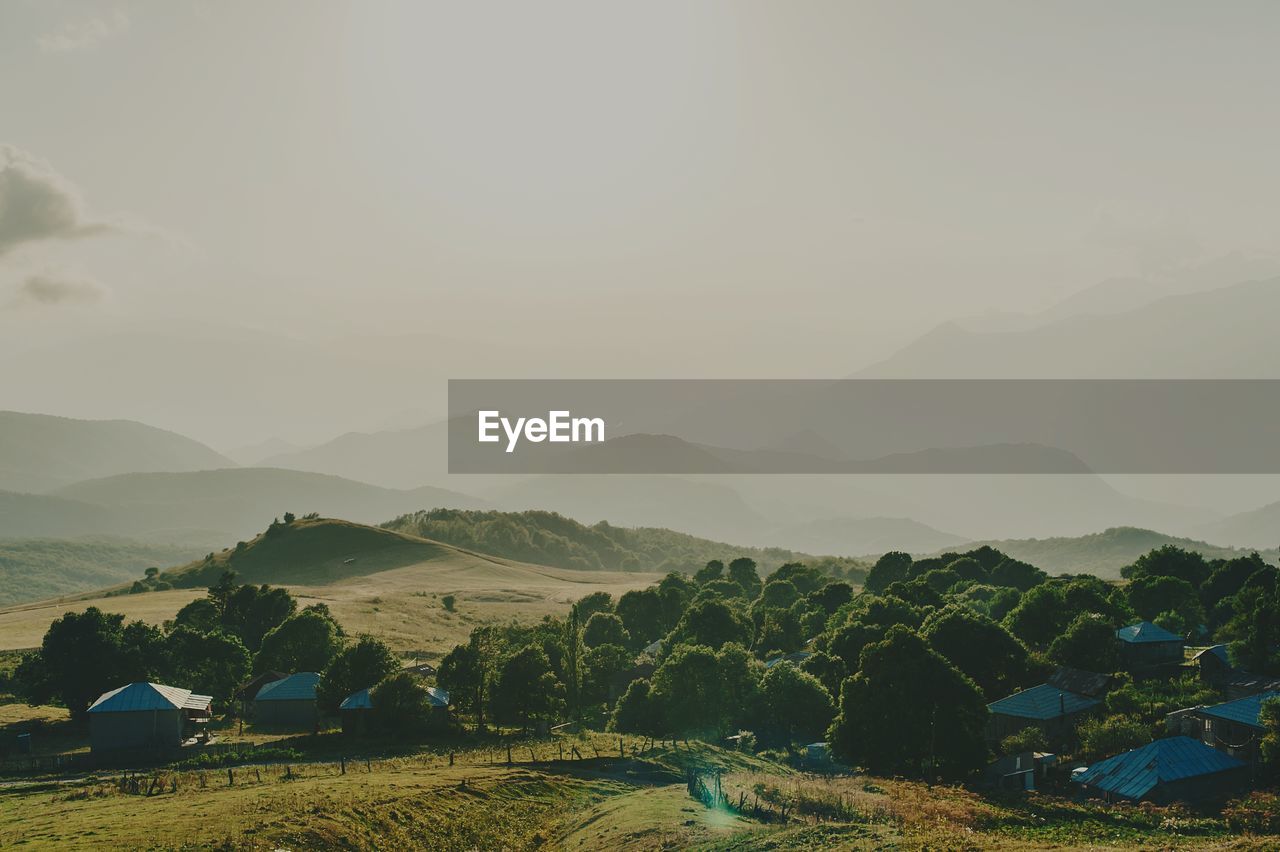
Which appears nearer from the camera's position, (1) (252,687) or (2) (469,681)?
(2) (469,681)

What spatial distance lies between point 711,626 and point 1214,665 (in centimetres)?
4600

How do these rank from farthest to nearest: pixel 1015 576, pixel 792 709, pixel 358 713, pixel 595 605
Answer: pixel 595 605
pixel 1015 576
pixel 358 713
pixel 792 709

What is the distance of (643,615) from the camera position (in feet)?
409

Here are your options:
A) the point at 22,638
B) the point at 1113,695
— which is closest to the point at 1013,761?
the point at 1113,695

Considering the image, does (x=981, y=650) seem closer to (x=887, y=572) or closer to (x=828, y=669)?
(x=828, y=669)

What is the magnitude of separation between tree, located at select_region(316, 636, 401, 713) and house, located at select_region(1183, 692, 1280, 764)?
57.3 m

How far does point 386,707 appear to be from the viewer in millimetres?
67000

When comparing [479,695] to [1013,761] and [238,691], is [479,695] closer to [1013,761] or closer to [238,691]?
[238,691]

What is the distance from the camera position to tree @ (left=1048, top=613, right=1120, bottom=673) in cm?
7256

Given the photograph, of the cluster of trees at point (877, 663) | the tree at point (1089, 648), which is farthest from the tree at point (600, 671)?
the tree at point (1089, 648)

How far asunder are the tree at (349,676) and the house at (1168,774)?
51.3 m

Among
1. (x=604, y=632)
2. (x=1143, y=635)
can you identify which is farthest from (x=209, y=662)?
(x=1143, y=635)

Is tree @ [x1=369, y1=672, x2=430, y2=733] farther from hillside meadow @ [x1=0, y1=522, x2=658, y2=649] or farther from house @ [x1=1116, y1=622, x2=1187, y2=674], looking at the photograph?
house @ [x1=1116, y1=622, x2=1187, y2=674]

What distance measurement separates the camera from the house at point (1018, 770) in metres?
49.5
